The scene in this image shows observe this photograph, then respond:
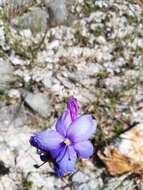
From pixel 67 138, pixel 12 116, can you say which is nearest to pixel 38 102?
pixel 12 116

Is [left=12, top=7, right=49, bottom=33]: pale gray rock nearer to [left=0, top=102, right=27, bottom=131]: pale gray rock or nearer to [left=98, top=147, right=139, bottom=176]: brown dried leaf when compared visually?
[left=0, top=102, right=27, bottom=131]: pale gray rock

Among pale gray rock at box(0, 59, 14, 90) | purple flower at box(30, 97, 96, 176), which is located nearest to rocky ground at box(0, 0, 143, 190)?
pale gray rock at box(0, 59, 14, 90)

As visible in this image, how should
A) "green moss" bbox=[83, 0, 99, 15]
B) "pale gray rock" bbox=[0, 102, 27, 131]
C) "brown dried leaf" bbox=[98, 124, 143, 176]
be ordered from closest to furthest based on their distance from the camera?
"brown dried leaf" bbox=[98, 124, 143, 176]
"pale gray rock" bbox=[0, 102, 27, 131]
"green moss" bbox=[83, 0, 99, 15]

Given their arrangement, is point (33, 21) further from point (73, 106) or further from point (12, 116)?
point (73, 106)

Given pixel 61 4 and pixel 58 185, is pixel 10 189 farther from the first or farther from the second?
pixel 61 4

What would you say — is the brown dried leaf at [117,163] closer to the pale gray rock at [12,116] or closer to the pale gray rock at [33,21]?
the pale gray rock at [12,116]

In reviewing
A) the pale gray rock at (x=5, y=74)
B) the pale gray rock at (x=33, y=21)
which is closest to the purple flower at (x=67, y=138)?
the pale gray rock at (x=5, y=74)
